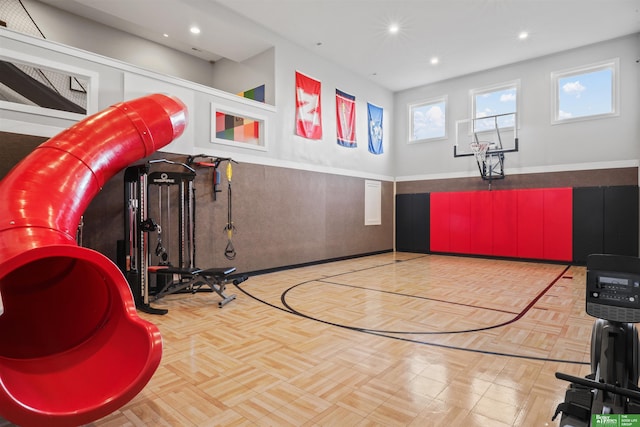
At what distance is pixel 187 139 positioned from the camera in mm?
5297

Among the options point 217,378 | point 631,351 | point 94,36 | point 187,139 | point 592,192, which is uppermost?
point 94,36

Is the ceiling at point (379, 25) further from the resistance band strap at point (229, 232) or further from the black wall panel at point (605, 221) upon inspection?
the black wall panel at point (605, 221)

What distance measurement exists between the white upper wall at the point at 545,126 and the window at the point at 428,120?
132 millimetres

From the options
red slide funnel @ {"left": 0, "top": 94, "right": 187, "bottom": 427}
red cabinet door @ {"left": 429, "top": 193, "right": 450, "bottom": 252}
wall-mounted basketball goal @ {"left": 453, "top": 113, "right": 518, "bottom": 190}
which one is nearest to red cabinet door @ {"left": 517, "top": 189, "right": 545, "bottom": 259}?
wall-mounted basketball goal @ {"left": 453, "top": 113, "right": 518, "bottom": 190}

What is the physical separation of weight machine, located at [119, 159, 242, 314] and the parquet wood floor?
0.25 meters

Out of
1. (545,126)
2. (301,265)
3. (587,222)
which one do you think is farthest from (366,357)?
(545,126)

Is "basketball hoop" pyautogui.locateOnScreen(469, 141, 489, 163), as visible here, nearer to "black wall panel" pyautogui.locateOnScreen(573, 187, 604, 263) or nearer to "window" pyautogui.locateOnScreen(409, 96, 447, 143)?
"window" pyautogui.locateOnScreen(409, 96, 447, 143)

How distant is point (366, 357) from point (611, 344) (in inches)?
60.0

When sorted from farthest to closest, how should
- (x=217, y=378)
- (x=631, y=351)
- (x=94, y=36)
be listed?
(x=94, y=36), (x=217, y=378), (x=631, y=351)

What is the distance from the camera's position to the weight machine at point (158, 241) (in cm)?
390

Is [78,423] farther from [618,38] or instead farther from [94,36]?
[618,38]

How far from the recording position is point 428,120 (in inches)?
371

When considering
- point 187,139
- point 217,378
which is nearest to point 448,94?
point 187,139

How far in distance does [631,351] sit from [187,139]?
534 cm
